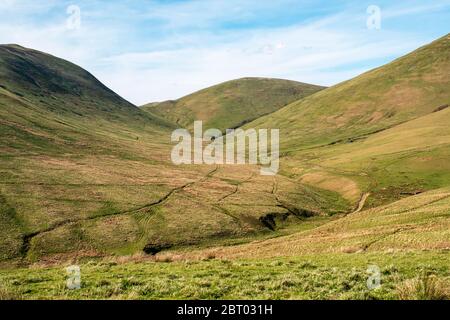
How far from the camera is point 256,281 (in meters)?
21.1

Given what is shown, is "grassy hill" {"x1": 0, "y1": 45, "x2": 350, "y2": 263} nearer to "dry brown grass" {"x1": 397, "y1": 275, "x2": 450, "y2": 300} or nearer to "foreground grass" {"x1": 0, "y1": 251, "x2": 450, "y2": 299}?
"foreground grass" {"x1": 0, "y1": 251, "x2": 450, "y2": 299}

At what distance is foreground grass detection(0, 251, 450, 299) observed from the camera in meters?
17.2

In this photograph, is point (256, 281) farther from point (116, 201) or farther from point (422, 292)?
point (116, 201)

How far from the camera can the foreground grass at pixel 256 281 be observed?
56.3 feet

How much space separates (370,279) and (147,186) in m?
78.3

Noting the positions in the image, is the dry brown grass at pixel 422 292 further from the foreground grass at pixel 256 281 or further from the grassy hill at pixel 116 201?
the grassy hill at pixel 116 201

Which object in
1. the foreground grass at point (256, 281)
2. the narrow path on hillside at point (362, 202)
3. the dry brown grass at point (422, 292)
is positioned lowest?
the narrow path on hillside at point (362, 202)

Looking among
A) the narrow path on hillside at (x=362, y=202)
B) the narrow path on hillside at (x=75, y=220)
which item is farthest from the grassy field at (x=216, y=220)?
the narrow path on hillside at (x=362, y=202)

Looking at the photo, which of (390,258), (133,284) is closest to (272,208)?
(390,258)

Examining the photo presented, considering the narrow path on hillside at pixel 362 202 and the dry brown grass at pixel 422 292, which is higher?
the dry brown grass at pixel 422 292

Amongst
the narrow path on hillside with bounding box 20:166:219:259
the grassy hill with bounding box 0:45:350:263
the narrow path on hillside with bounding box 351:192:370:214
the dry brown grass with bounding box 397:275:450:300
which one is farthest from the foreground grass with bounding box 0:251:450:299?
the narrow path on hillside with bounding box 351:192:370:214

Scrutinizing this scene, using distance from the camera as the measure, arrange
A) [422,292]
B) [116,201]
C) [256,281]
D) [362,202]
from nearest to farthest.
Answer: [422,292]
[256,281]
[116,201]
[362,202]

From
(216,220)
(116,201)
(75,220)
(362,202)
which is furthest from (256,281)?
(362,202)

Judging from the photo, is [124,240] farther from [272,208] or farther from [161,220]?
[272,208]
